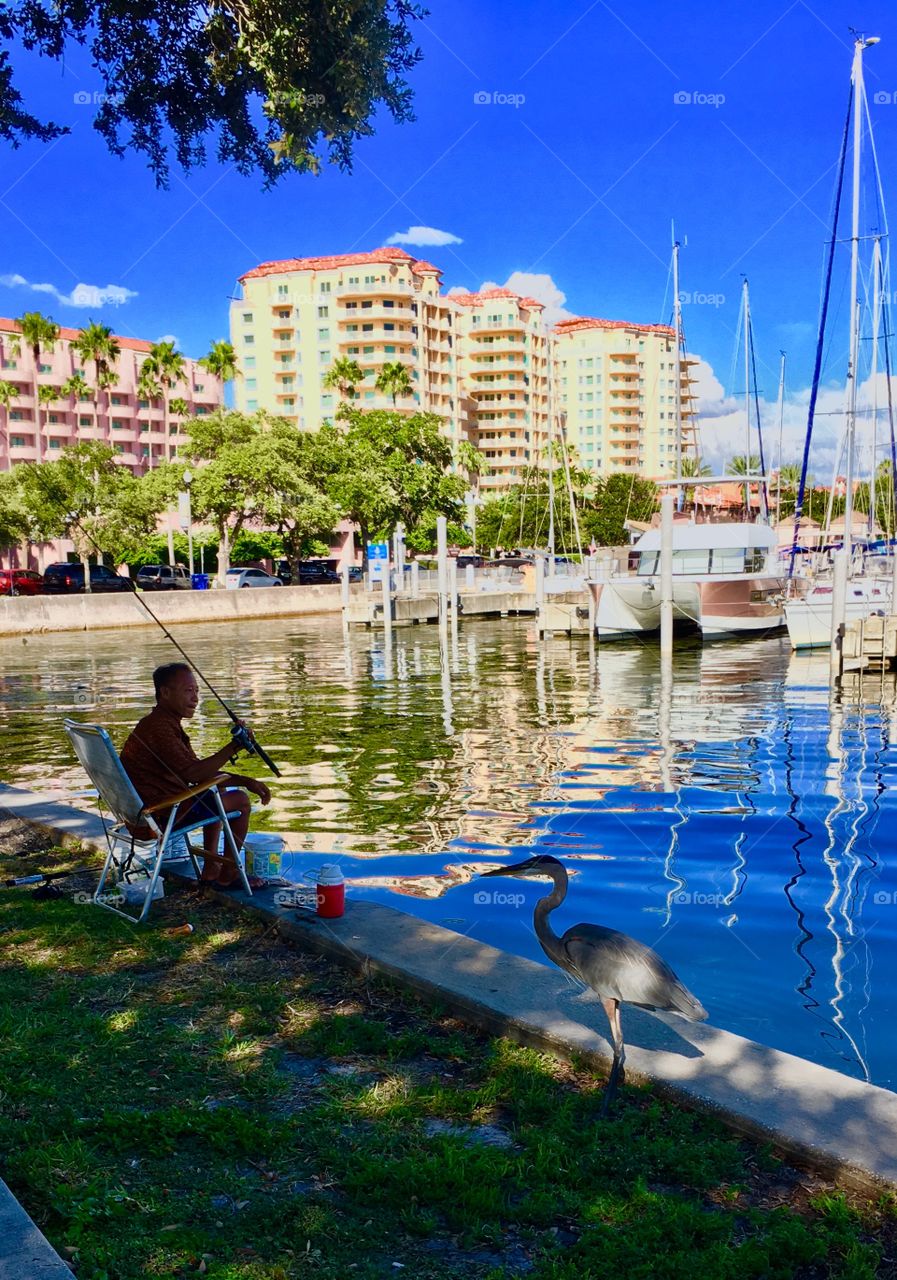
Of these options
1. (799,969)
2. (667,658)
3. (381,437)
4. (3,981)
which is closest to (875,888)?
(799,969)

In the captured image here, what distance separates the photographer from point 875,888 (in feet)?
28.5

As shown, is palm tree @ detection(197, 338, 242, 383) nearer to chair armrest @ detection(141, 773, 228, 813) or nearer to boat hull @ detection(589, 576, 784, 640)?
boat hull @ detection(589, 576, 784, 640)

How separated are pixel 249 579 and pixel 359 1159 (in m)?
60.2

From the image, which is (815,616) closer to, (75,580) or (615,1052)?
(615,1052)

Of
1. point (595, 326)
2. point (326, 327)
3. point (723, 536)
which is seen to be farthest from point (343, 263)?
point (723, 536)

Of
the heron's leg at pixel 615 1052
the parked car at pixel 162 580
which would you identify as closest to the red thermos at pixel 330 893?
the heron's leg at pixel 615 1052

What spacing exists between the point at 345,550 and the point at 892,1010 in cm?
9821

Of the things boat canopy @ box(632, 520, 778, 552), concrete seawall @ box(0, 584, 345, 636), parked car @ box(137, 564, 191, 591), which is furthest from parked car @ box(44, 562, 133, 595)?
boat canopy @ box(632, 520, 778, 552)

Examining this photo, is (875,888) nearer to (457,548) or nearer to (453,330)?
(457,548)

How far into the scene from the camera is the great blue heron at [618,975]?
14.0 ft

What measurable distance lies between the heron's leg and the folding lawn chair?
10.1ft

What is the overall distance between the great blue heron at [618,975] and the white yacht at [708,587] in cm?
3047

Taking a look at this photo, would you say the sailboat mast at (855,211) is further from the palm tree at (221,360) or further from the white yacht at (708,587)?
the palm tree at (221,360)

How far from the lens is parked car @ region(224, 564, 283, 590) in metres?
61.2
